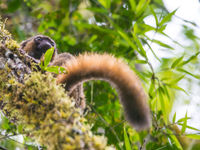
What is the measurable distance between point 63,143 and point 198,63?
306 centimetres

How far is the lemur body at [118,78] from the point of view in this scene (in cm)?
114

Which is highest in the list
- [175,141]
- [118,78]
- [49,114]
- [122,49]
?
[122,49]

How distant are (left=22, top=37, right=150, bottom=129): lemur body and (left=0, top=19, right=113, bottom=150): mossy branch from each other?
0.76 feet

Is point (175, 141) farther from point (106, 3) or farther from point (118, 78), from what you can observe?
point (106, 3)

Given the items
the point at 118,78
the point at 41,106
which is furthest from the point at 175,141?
the point at 41,106

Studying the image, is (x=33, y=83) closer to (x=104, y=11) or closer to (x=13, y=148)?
(x=104, y=11)

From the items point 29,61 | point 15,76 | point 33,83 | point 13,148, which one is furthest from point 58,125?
point 13,148

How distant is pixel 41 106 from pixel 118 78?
0.46m

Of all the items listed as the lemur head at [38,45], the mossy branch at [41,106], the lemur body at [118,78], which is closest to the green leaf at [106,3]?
the lemur head at [38,45]

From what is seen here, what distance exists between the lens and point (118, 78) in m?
1.25

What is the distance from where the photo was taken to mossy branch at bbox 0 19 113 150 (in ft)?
2.64

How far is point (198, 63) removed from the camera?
337cm

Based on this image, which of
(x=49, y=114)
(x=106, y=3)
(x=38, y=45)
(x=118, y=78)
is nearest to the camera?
(x=49, y=114)

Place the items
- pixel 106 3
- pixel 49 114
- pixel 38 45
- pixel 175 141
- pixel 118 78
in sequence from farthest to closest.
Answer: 1. pixel 38 45
2. pixel 106 3
3. pixel 175 141
4. pixel 118 78
5. pixel 49 114
